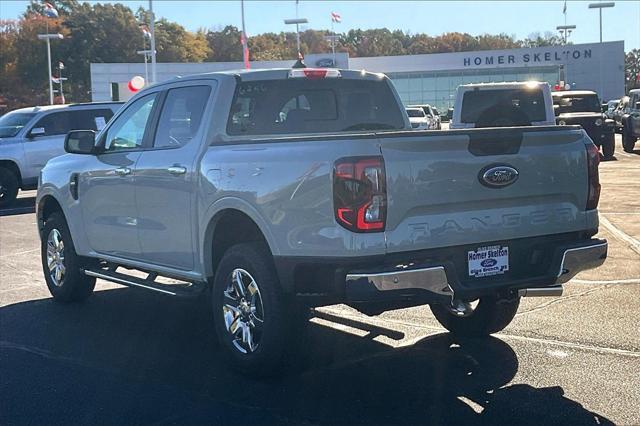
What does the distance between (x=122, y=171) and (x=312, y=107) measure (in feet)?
5.59

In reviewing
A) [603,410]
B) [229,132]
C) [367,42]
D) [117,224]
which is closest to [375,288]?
[603,410]

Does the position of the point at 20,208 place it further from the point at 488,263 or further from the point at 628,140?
→ the point at 628,140

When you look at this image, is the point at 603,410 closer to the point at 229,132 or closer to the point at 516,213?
the point at 516,213

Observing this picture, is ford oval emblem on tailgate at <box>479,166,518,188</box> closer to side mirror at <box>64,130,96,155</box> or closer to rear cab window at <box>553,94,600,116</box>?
side mirror at <box>64,130,96,155</box>

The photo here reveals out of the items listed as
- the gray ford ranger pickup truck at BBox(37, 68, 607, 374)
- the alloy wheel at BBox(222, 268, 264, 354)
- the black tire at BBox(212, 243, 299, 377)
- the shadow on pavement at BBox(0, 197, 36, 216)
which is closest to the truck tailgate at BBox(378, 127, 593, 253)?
the gray ford ranger pickup truck at BBox(37, 68, 607, 374)

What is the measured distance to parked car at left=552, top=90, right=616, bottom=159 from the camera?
2241 cm

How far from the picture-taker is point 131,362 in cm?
570

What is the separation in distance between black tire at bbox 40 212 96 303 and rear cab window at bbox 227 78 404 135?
2.64m

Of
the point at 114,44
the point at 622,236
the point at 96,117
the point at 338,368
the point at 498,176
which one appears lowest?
the point at 338,368

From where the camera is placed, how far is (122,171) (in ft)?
21.6

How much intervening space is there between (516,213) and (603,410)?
4.19ft

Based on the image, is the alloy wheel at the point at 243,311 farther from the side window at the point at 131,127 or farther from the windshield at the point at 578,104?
the windshield at the point at 578,104

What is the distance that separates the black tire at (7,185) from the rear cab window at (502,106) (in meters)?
9.43

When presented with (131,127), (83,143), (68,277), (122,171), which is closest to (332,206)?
(122,171)
